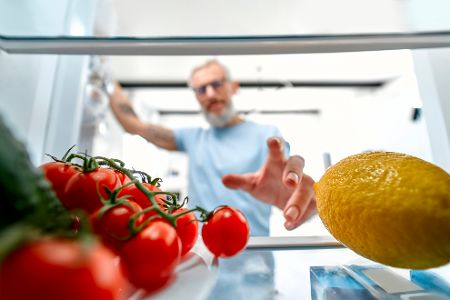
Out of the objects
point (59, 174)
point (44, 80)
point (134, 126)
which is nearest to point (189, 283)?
point (59, 174)

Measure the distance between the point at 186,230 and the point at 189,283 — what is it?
75 mm

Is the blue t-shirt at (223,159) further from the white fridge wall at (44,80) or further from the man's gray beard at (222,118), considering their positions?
the white fridge wall at (44,80)

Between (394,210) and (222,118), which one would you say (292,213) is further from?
(222,118)

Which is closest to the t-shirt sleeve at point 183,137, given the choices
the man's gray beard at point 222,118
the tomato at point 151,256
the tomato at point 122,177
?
the man's gray beard at point 222,118

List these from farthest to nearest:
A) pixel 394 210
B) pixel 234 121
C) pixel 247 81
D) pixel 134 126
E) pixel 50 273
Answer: pixel 247 81 < pixel 234 121 < pixel 134 126 < pixel 394 210 < pixel 50 273

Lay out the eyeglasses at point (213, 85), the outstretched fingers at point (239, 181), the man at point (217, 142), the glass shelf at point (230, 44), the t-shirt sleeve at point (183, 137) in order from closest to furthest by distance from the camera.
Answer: the glass shelf at point (230, 44) < the outstretched fingers at point (239, 181) < the man at point (217, 142) < the t-shirt sleeve at point (183, 137) < the eyeglasses at point (213, 85)

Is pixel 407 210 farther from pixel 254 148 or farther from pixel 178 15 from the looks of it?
pixel 178 15

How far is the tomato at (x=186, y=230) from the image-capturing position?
0.87 feet

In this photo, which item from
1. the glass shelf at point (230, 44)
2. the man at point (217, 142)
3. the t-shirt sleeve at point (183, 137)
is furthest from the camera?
the t-shirt sleeve at point (183, 137)

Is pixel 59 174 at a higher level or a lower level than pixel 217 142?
lower

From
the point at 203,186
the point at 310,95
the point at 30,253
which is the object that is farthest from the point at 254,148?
the point at 310,95

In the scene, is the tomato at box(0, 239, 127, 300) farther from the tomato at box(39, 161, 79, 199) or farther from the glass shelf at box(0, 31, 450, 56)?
the glass shelf at box(0, 31, 450, 56)

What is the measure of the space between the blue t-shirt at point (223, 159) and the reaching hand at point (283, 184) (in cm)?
40

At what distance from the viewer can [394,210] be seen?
197mm
